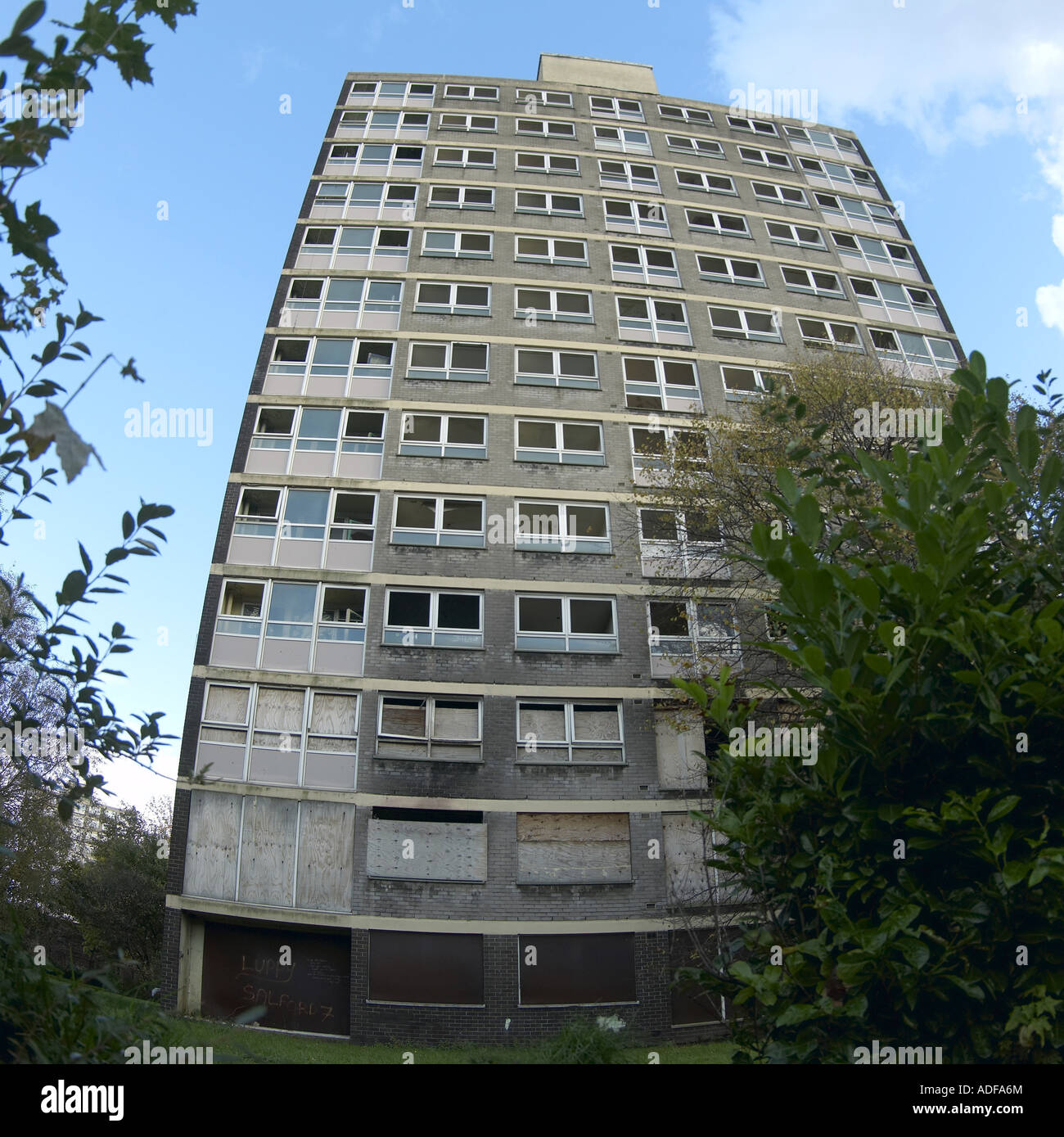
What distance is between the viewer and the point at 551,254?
92.5ft

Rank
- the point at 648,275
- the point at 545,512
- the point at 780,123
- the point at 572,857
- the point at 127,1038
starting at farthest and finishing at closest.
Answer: the point at 780,123
the point at 648,275
the point at 545,512
the point at 572,857
the point at 127,1038

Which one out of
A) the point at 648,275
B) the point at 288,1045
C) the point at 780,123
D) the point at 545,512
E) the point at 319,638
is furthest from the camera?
the point at 780,123

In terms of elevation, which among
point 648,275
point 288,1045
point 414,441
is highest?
point 648,275

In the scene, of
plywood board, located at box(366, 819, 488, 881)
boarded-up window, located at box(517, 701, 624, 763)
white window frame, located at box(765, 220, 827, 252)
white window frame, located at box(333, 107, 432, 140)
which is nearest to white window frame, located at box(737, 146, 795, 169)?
white window frame, located at box(765, 220, 827, 252)

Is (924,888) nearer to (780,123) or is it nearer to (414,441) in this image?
(414,441)

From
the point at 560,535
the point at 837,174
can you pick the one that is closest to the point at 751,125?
the point at 837,174

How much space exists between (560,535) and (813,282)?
14.4 meters

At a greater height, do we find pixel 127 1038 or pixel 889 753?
pixel 889 753

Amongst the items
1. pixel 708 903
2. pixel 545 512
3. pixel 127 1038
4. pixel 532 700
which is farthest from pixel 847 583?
pixel 545 512

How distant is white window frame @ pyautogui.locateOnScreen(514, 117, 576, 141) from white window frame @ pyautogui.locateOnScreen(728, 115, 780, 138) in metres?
7.11

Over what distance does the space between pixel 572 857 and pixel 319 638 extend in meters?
8.14

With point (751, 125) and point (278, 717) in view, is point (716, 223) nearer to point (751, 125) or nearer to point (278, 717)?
point (751, 125)

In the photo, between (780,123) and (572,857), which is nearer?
(572,857)

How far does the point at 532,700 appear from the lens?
69.8ft
